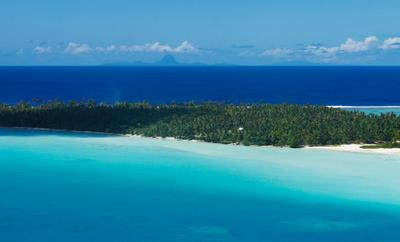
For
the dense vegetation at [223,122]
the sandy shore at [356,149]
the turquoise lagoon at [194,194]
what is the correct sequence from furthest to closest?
the dense vegetation at [223,122] < the sandy shore at [356,149] < the turquoise lagoon at [194,194]

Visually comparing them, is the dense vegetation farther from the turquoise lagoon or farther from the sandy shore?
the turquoise lagoon

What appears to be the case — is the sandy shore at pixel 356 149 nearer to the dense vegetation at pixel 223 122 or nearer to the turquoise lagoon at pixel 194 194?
the dense vegetation at pixel 223 122

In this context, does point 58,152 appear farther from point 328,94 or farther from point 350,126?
point 328,94

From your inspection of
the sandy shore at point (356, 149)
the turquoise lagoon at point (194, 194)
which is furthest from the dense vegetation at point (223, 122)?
the turquoise lagoon at point (194, 194)

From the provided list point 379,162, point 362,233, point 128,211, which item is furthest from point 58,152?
point 362,233

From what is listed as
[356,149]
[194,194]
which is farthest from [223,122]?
[194,194]

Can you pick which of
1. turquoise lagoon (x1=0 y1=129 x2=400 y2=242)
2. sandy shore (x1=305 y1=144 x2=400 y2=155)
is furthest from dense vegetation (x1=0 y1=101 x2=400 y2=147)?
turquoise lagoon (x1=0 y1=129 x2=400 y2=242)
